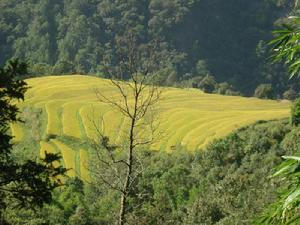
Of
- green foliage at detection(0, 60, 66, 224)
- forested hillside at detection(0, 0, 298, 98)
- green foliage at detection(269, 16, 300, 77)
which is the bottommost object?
green foliage at detection(0, 60, 66, 224)

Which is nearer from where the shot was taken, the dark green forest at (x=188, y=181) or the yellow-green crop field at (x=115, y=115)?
the dark green forest at (x=188, y=181)

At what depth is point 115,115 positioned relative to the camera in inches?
3187

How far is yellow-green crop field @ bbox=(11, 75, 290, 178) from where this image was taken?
229 ft

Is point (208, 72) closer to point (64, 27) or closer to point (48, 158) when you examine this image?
point (64, 27)

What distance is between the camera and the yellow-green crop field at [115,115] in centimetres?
6981

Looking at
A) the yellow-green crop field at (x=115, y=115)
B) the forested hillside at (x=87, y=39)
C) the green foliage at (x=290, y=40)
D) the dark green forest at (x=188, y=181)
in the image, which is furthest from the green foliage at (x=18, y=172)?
the forested hillside at (x=87, y=39)

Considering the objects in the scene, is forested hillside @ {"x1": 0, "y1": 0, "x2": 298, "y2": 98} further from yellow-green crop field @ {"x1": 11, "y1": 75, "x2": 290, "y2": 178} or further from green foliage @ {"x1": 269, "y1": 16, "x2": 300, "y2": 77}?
green foliage @ {"x1": 269, "y1": 16, "x2": 300, "y2": 77}

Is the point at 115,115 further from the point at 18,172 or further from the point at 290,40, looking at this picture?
the point at 290,40

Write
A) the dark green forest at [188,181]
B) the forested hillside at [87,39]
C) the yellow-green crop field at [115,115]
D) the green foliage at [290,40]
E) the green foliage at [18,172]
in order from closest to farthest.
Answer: the green foliage at [290,40]
the green foliage at [18,172]
the dark green forest at [188,181]
the yellow-green crop field at [115,115]
the forested hillside at [87,39]

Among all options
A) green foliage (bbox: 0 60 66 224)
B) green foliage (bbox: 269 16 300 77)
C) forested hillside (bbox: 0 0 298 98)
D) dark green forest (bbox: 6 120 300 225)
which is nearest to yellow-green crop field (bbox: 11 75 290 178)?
dark green forest (bbox: 6 120 300 225)

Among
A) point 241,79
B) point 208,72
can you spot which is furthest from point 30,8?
point 241,79

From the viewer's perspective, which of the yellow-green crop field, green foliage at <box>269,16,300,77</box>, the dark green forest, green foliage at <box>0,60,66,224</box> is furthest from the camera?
the yellow-green crop field

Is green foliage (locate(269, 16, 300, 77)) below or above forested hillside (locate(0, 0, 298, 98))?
below

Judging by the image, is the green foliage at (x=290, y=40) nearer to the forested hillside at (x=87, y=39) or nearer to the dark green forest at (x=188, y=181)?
the dark green forest at (x=188, y=181)
